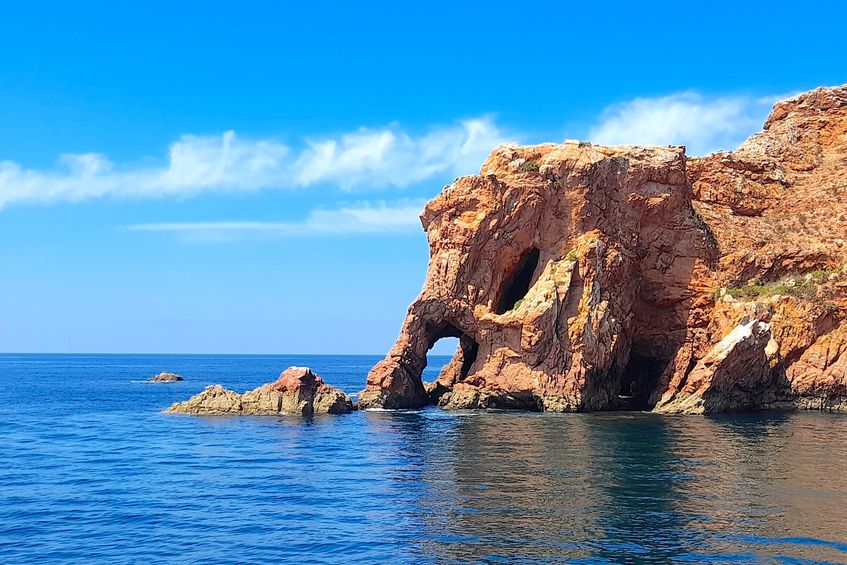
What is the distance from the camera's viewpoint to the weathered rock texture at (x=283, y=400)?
62.1 metres

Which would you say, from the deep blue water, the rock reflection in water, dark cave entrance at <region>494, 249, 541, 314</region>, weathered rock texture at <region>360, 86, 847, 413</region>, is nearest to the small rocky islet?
weathered rock texture at <region>360, 86, 847, 413</region>

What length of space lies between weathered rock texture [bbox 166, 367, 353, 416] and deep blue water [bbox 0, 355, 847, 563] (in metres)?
5.53

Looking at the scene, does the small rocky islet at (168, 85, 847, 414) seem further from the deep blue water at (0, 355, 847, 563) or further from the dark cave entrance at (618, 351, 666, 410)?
the deep blue water at (0, 355, 847, 563)

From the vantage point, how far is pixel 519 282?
2874 inches

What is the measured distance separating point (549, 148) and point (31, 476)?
4769 centimetres

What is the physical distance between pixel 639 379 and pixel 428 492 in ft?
156

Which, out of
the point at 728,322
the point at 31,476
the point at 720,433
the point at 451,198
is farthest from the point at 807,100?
the point at 31,476

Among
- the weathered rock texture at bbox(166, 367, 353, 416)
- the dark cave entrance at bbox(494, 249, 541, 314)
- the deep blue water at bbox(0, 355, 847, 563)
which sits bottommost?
the deep blue water at bbox(0, 355, 847, 563)

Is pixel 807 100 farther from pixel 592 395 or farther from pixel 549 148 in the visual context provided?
pixel 592 395

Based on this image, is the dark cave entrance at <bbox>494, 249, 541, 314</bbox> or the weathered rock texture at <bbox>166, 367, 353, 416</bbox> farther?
the dark cave entrance at <bbox>494, 249, 541, 314</bbox>

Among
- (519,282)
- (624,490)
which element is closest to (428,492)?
(624,490)

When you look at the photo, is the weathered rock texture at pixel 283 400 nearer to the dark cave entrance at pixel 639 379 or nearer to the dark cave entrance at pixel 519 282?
the dark cave entrance at pixel 519 282

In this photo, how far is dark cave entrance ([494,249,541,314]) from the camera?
69.7 m

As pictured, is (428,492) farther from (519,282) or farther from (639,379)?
(639,379)
